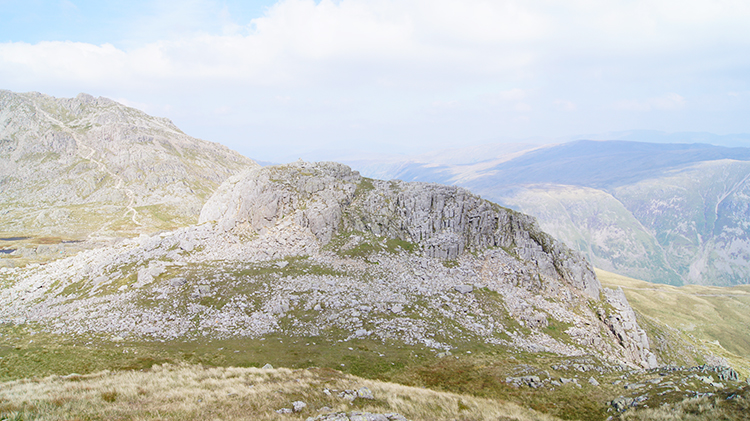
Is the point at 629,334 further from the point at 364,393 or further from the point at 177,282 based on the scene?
the point at 177,282

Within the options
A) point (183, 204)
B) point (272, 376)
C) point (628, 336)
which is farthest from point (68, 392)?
point (183, 204)

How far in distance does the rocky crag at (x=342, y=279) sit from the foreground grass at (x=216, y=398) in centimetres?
1007

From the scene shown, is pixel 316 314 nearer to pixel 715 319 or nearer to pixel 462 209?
pixel 462 209

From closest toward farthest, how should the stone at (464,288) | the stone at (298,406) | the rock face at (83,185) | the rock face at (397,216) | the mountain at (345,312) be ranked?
the stone at (298,406) → the mountain at (345,312) → the stone at (464,288) → the rock face at (397,216) → the rock face at (83,185)

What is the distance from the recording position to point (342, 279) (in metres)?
43.5

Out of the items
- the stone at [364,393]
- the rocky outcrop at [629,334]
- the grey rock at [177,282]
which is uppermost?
the grey rock at [177,282]

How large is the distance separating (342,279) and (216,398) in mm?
25243

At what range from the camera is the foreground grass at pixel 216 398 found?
16.1m

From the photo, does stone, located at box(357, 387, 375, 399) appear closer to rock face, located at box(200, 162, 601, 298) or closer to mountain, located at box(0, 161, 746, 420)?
mountain, located at box(0, 161, 746, 420)

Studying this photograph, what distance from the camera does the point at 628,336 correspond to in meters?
43.6

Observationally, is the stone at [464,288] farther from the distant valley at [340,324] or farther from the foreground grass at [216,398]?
the foreground grass at [216,398]

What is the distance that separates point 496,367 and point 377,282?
18.5 metres

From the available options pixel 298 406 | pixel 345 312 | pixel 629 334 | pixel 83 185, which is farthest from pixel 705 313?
pixel 83 185

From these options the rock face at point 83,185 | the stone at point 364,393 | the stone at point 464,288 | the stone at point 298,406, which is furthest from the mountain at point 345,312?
the rock face at point 83,185
